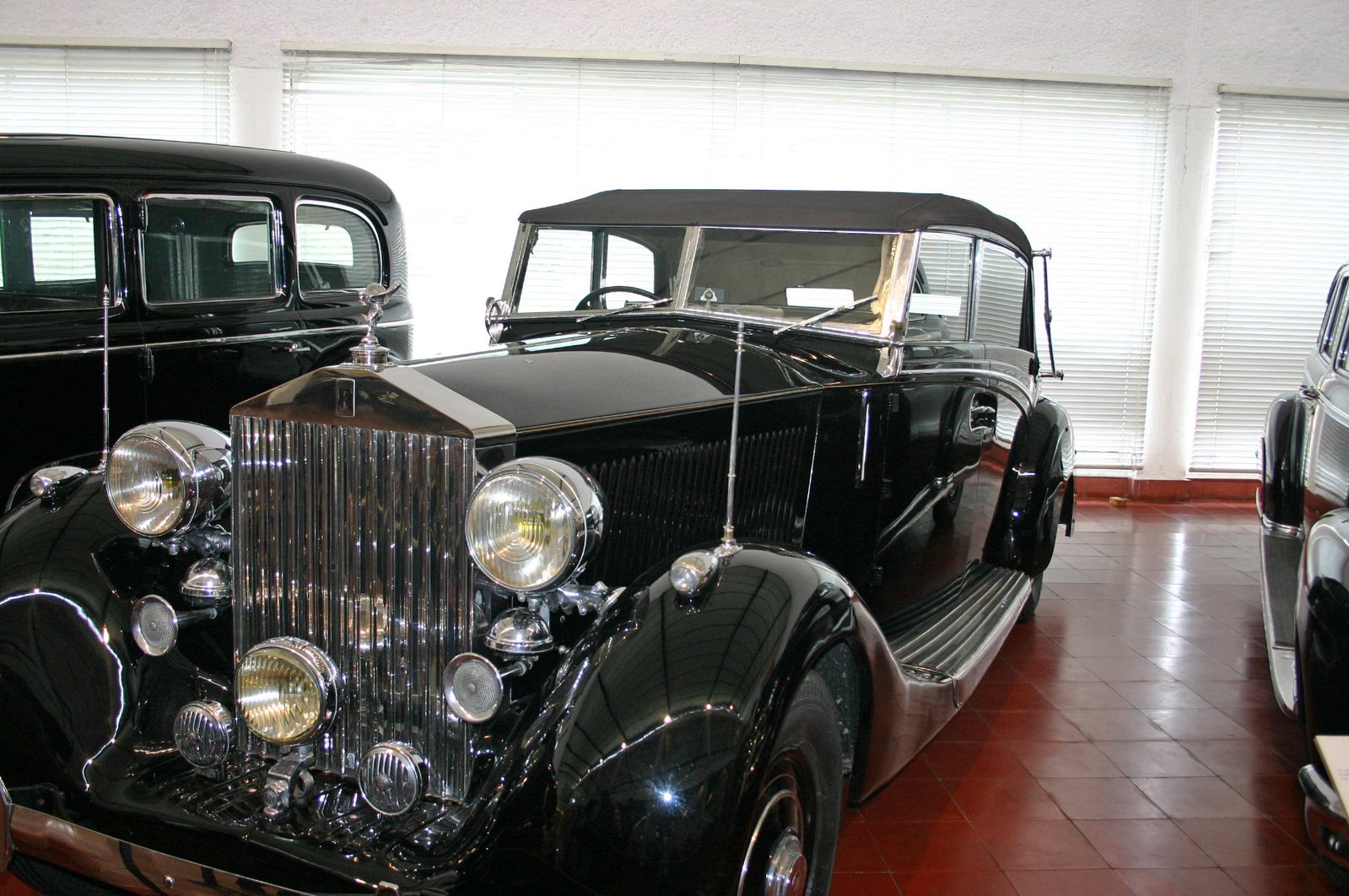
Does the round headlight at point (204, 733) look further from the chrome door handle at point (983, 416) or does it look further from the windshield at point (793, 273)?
the chrome door handle at point (983, 416)

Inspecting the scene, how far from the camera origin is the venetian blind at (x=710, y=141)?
6.84m

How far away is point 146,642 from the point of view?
7.03ft

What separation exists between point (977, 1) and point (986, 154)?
0.95 meters

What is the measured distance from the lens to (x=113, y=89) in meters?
6.79

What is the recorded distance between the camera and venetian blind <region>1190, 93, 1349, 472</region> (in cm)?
704

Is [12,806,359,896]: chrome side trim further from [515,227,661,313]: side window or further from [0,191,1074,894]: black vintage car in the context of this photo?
[515,227,661,313]: side window

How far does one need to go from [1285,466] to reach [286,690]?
3.93 metres

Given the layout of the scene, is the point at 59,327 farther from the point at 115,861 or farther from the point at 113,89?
the point at 115,861

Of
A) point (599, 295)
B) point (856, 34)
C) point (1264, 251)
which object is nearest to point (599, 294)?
point (599, 295)

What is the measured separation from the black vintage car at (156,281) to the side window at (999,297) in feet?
9.38

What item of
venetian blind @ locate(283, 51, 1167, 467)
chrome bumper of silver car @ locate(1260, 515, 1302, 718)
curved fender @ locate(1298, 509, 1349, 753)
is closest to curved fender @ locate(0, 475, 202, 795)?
curved fender @ locate(1298, 509, 1349, 753)

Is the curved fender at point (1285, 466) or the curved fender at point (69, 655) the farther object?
the curved fender at point (1285, 466)

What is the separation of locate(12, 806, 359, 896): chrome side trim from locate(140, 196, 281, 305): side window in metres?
3.35

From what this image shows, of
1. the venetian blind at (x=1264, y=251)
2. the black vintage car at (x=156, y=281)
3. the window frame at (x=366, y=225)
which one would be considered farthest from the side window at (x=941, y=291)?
the venetian blind at (x=1264, y=251)
